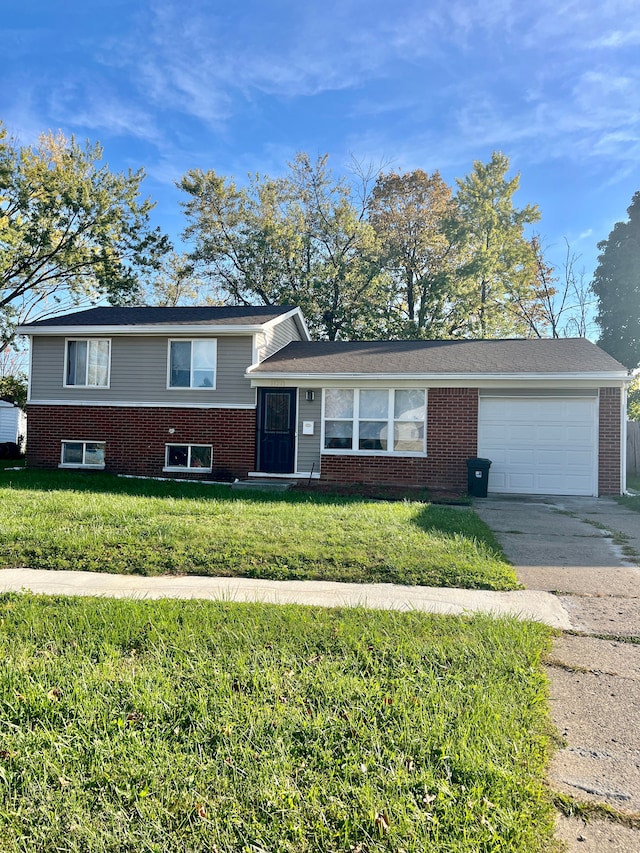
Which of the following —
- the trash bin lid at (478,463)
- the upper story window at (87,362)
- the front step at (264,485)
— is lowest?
the front step at (264,485)

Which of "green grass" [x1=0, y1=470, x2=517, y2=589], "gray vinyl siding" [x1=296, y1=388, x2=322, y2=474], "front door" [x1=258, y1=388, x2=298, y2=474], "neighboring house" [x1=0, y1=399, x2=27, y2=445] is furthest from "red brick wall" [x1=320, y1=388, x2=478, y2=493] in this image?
"neighboring house" [x1=0, y1=399, x2=27, y2=445]

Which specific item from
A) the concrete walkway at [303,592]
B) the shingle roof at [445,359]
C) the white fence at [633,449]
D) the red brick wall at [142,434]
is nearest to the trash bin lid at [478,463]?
the shingle roof at [445,359]

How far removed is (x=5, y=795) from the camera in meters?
2.33

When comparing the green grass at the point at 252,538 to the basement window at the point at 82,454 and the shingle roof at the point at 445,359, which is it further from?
the basement window at the point at 82,454

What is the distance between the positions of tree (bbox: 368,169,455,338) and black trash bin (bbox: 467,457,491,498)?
14.4 meters

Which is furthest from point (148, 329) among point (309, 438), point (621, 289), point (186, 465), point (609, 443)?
point (621, 289)

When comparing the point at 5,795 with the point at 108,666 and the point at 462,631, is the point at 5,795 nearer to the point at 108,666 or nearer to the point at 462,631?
the point at 108,666

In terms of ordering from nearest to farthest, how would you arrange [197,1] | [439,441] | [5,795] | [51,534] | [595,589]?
[5,795]
[595,589]
[51,534]
[197,1]
[439,441]

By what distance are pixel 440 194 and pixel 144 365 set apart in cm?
2002

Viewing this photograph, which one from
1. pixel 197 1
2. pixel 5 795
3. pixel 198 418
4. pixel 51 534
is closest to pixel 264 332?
pixel 198 418

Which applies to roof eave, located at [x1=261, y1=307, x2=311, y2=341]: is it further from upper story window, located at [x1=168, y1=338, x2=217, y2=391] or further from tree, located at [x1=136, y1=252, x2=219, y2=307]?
tree, located at [x1=136, y1=252, x2=219, y2=307]

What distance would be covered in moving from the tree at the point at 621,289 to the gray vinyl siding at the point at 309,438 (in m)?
20.6

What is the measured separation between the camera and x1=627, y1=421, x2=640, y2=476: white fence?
17.7 meters

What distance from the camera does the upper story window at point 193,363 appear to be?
14883 mm
